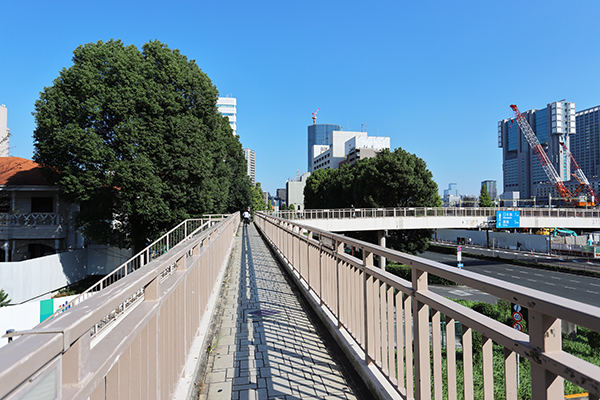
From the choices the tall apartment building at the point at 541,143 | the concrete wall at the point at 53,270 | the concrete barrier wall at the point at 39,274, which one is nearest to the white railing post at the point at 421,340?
the concrete barrier wall at the point at 39,274

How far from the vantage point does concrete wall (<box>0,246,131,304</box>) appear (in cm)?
1798

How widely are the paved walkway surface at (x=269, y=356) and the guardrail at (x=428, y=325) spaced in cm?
40

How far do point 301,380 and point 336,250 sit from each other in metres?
1.54

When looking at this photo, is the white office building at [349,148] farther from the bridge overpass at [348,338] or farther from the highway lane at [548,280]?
the bridge overpass at [348,338]

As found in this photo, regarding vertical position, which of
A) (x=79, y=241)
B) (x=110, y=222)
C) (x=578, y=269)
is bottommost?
(x=578, y=269)

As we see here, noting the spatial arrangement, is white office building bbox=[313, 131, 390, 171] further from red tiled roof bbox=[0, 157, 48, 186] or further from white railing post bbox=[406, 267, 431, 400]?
white railing post bbox=[406, 267, 431, 400]

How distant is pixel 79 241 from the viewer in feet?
87.2

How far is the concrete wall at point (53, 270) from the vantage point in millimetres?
17984

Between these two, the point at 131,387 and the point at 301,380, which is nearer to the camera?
the point at 131,387

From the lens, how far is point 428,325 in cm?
239

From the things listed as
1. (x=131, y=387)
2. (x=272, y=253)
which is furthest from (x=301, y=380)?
(x=272, y=253)

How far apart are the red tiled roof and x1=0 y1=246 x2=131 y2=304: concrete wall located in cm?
591

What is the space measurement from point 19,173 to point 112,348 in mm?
32709

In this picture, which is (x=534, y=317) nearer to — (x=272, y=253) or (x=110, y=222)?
(x=272, y=253)
